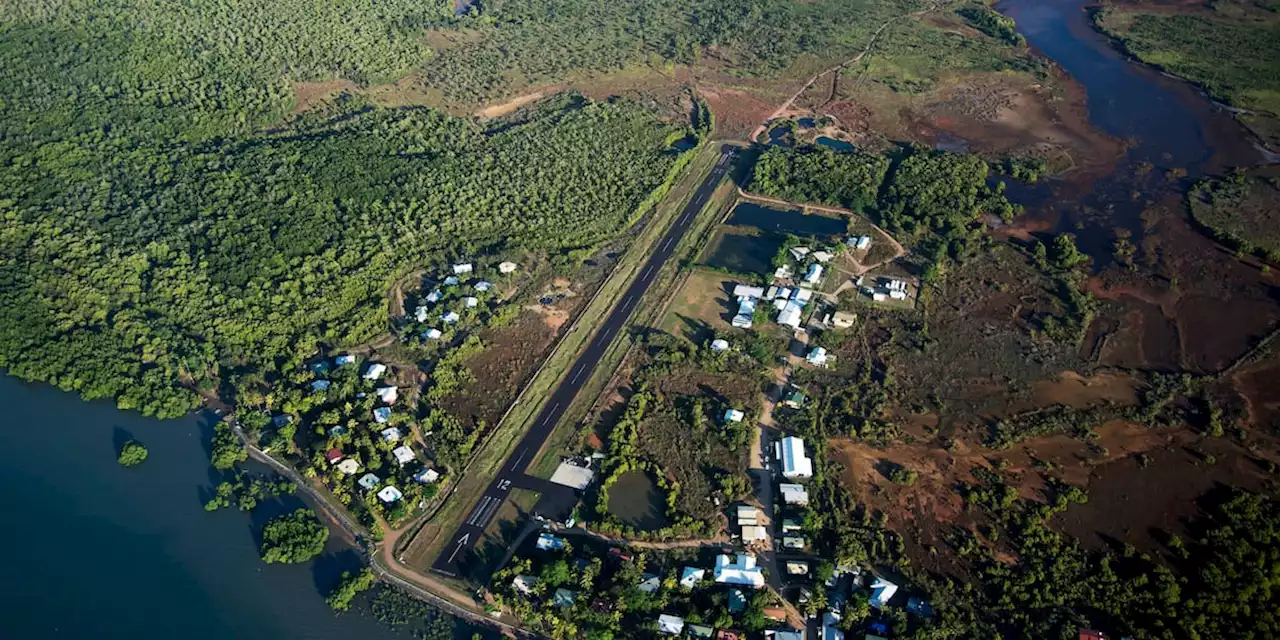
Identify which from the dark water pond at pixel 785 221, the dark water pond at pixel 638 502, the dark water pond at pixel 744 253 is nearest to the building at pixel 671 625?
the dark water pond at pixel 638 502

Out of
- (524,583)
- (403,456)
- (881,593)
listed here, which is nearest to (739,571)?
(881,593)

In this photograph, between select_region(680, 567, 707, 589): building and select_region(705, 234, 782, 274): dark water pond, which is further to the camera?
select_region(705, 234, 782, 274): dark water pond

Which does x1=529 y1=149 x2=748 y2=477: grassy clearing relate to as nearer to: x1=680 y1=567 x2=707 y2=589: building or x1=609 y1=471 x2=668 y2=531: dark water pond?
x1=609 y1=471 x2=668 y2=531: dark water pond

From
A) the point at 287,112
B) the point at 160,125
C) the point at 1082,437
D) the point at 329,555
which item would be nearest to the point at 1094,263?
the point at 1082,437

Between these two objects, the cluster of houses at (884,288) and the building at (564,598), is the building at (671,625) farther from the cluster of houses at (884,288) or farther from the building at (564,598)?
the cluster of houses at (884,288)

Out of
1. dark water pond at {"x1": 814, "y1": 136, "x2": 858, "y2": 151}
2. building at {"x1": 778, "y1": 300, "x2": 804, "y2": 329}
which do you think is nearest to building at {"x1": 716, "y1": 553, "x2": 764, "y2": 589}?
building at {"x1": 778, "y1": 300, "x2": 804, "y2": 329}

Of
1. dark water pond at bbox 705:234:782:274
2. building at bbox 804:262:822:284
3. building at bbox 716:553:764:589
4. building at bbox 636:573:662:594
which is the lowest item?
building at bbox 636:573:662:594

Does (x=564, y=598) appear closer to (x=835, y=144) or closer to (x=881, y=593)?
(x=881, y=593)
